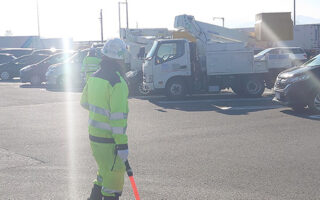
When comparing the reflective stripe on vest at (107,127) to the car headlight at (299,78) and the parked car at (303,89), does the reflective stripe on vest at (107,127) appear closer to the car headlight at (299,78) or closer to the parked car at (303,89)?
the parked car at (303,89)

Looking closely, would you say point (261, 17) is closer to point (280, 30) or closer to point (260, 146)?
point (280, 30)

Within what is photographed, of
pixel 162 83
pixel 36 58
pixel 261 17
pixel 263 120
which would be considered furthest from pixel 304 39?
pixel 263 120

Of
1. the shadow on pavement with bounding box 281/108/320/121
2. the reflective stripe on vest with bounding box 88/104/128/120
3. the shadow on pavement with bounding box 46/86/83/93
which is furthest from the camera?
the shadow on pavement with bounding box 46/86/83/93

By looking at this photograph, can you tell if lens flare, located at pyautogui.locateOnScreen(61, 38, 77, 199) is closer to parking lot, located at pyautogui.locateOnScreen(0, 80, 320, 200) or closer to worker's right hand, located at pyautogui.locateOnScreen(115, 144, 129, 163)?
parking lot, located at pyautogui.locateOnScreen(0, 80, 320, 200)

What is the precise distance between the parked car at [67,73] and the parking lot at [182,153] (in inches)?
295

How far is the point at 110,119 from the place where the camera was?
183 inches

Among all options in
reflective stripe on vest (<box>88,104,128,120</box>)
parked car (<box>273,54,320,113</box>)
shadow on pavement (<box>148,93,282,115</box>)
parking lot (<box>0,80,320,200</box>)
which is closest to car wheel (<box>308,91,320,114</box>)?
parked car (<box>273,54,320,113</box>)

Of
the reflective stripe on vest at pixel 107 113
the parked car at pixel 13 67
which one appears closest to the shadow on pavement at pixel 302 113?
the reflective stripe on vest at pixel 107 113

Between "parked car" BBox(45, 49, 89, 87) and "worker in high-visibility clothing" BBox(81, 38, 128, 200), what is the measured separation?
17.7m

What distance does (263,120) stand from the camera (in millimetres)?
11953

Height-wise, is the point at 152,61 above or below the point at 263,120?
above

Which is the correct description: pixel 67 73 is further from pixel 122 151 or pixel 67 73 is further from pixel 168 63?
pixel 122 151

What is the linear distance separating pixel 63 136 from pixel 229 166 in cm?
428

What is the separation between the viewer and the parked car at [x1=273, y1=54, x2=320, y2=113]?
41.1 ft
